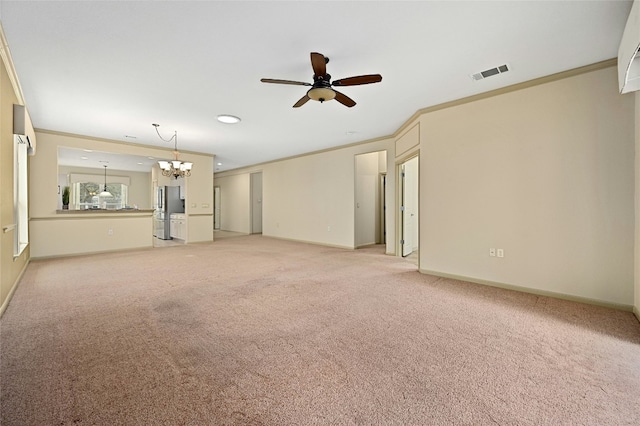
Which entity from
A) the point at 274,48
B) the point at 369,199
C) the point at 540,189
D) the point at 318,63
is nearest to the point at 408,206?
the point at 369,199

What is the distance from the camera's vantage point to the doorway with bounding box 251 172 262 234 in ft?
34.4

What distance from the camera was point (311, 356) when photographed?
206cm

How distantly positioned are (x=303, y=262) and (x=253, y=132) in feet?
9.45

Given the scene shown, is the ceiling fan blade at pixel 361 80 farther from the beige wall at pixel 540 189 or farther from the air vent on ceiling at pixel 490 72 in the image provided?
the beige wall at pixel 540 189

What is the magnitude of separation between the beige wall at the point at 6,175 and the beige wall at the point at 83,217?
3.04 metres

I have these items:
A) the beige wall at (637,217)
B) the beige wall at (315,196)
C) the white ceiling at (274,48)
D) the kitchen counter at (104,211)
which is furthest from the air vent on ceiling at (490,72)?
the kitchen counter at (104,211)

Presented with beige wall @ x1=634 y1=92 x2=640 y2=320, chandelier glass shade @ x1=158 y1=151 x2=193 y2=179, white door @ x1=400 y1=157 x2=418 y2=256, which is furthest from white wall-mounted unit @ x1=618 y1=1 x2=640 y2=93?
chandelier glass shade @ x1=158 y1=151 x2=193 y2=179

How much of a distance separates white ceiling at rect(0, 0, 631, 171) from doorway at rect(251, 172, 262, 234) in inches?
236

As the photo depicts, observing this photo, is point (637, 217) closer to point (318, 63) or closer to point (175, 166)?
point (318, 63)

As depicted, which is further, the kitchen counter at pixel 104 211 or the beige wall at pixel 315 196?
the beige wall at pixel 315 196

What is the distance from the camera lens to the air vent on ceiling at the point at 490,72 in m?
3.13

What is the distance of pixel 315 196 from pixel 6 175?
5943 millimetres

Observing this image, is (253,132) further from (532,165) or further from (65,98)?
(532,165)

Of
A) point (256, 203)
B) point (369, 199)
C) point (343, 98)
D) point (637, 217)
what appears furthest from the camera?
point (256, 203)
